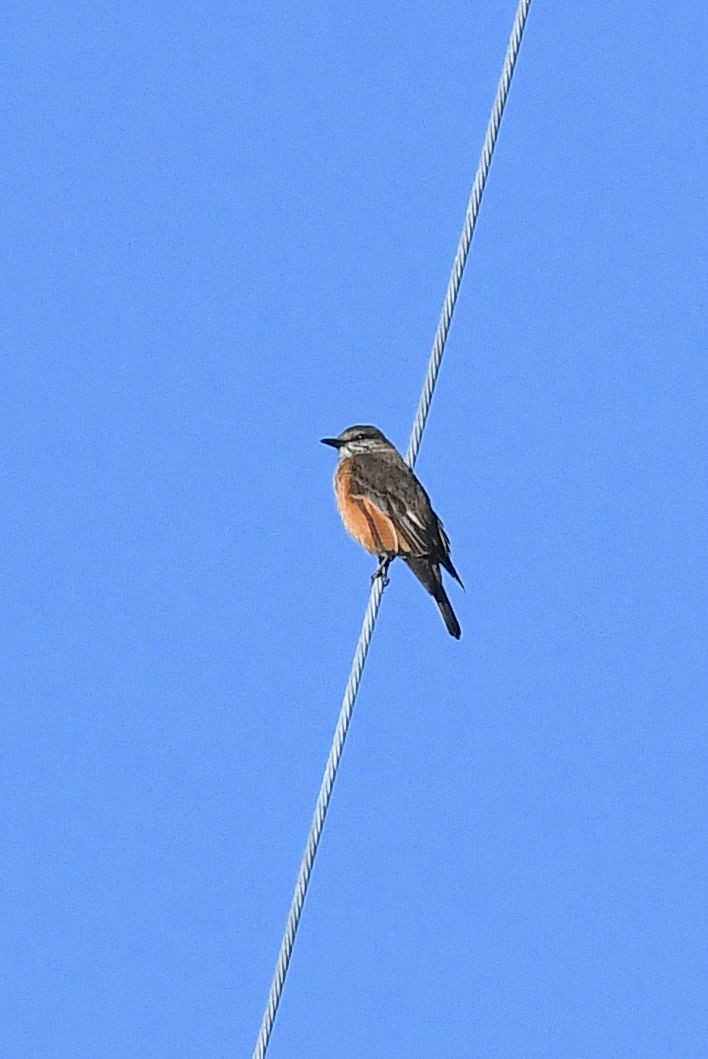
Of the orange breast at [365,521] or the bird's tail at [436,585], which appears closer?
the bird's tail at [436,585]

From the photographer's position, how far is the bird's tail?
42.1ft

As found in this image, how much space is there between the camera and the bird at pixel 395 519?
510 inches

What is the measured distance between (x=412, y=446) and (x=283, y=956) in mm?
2626

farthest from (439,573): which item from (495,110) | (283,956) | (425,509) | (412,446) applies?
(283,956)

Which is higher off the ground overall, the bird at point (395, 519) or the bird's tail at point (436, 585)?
the bird at point (395, 519)

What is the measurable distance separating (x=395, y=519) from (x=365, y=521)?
0.27 m

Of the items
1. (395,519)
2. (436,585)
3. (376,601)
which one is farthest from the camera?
(395,519)

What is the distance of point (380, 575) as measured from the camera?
12625 mm

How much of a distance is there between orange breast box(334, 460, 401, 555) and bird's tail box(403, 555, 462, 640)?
172mm

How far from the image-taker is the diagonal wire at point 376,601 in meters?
8.48

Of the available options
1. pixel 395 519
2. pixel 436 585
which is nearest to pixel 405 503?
pixel 395 519

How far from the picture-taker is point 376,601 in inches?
409

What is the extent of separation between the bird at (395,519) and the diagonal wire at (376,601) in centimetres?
210

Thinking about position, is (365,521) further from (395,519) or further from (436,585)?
(436,585)
